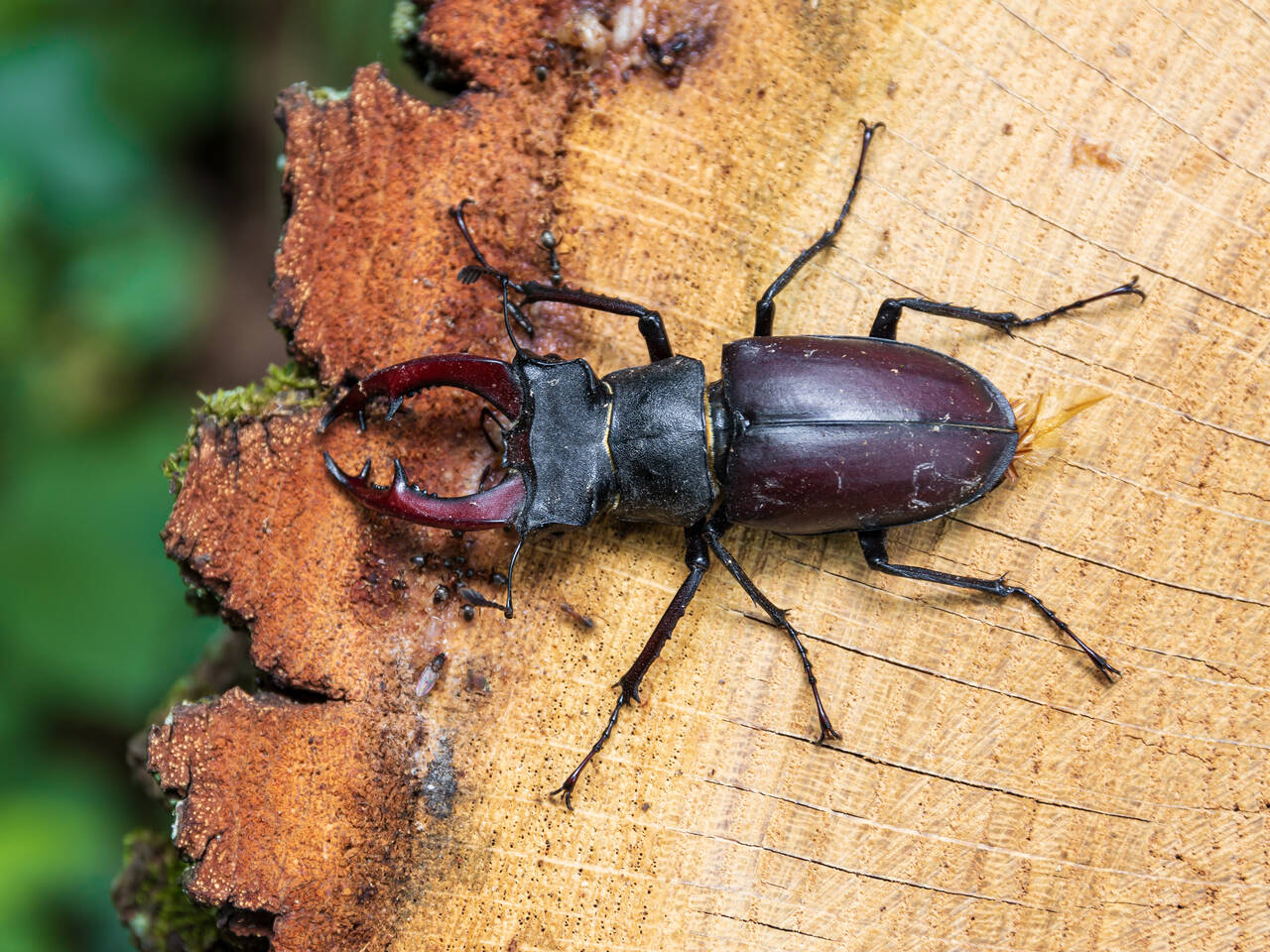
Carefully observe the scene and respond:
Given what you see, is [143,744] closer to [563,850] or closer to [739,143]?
[563,850]

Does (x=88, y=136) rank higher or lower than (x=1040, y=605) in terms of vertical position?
lower

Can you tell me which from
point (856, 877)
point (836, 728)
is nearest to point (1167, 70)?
point (836, 728)

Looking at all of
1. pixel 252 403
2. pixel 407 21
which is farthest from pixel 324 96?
pixel 252 403

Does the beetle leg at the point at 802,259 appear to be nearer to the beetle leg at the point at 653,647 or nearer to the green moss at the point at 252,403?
the beetle leg at the point at 653,647

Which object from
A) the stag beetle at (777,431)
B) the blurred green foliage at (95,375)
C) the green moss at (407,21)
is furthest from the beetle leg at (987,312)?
the blurred green foliage at (95,375)

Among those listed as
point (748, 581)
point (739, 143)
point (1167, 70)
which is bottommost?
point (748, 581)

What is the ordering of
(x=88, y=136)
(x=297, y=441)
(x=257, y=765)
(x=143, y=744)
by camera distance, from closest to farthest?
(x=257, y=765) < (x=297, y=441) < (x=143, y=744) < (x=88, y=136)
